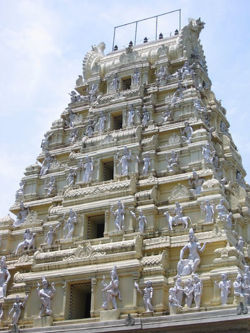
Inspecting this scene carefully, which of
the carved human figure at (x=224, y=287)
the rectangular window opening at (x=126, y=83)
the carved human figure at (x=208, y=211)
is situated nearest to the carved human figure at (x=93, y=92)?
the rectangular window opening at (x=126, y=83)

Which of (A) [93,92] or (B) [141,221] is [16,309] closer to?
(B) [141,221]

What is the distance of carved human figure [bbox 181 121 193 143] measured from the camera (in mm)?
28484

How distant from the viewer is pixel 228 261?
882 inches

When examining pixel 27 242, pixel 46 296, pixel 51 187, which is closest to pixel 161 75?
pixel 51 187

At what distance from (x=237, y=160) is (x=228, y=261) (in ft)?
34.0

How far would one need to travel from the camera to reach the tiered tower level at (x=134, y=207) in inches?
908

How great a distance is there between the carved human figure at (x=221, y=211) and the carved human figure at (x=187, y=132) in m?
4.99

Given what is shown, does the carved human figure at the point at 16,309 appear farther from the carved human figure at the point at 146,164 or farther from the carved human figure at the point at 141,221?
the carved human figure at the point at 146,164

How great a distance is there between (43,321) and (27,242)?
16.9ft

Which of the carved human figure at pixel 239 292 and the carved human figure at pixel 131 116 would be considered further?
the carved human figure at pixel 131 116

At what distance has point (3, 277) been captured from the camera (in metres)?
27.0

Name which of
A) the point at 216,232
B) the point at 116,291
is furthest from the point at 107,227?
the point at 216,232

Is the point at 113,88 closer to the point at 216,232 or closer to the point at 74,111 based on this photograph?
the point at 74,111

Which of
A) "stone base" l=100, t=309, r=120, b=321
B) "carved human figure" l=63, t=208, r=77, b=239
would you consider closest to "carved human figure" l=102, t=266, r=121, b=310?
"stone base" l=100, t=309, r=120, b=321
